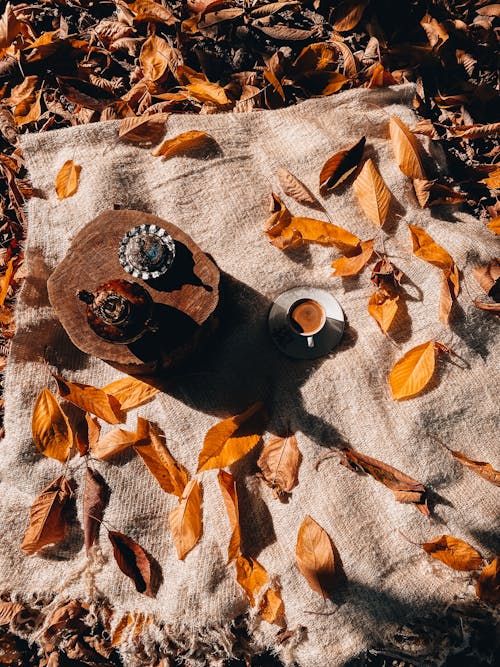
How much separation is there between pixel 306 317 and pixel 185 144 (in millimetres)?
691

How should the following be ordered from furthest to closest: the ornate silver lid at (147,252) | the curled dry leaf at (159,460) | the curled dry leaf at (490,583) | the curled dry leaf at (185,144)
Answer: the curled dry leaf at (185,144), the curled dry leaf at (159,460), the curled dry leaf at (490,583), the ornate silver lid at (147,252)

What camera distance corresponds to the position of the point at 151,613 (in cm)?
158

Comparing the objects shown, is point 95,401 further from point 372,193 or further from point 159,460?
point 372,193

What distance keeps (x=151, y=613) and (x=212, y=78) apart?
5.94 feet

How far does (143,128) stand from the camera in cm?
176

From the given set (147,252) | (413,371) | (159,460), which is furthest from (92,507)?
(413,371)

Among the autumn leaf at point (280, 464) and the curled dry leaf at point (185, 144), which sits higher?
the curled dry leaf at point (185, 144)

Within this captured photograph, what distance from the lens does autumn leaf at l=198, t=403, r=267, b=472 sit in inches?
61.4

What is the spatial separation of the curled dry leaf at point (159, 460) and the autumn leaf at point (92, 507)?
0.16 m

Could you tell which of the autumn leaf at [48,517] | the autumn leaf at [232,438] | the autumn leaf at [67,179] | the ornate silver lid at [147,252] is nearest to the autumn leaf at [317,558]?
the autumn leaf at [232,438]

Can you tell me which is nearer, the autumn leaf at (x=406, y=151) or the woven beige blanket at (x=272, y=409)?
the woven beige blanket at (x=272, y=409)

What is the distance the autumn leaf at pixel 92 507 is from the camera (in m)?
1.61

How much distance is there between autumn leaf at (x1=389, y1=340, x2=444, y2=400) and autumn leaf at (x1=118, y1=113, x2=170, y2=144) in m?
1.08

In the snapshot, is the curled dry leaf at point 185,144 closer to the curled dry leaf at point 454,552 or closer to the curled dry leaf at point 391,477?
the curled dry leaf at point 391,477
